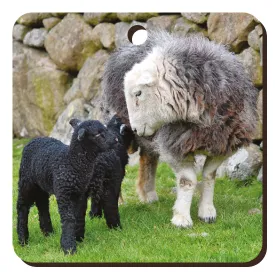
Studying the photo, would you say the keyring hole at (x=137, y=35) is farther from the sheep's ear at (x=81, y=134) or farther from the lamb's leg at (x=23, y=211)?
the lamb's leg at (x=23, y=211)

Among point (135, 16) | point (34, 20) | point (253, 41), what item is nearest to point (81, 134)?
point (135, 16)

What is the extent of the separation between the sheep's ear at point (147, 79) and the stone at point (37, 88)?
1.84m

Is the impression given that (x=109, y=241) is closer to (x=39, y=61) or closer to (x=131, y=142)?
(x=131, y=142)

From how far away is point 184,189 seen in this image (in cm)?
601

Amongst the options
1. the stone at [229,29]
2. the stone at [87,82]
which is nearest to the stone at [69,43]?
the stone at [87,82]

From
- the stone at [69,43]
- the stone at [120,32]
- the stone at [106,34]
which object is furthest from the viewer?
the stone at [106,34]

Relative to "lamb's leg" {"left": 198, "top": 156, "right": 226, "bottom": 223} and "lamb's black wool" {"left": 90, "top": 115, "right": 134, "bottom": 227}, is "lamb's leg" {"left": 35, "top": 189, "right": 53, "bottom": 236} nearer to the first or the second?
"lamb's black wool" {"left": 90, "top": 115, "right": 134, "bottom": 227}

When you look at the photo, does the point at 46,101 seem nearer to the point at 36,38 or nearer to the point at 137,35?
the point at 36,38

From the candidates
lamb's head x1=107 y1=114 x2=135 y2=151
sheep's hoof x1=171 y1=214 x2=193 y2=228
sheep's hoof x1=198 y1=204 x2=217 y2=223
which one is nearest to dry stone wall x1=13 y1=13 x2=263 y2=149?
lamb's head x1=107 y1=114 x2=135 y2=151

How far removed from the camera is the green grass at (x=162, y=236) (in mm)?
5160

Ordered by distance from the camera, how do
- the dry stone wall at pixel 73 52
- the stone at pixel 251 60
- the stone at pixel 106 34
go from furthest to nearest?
1. the stone at pixel 106 34
2. the dry stone wall at pixel 73 52
3. the stone at pixel 251 60

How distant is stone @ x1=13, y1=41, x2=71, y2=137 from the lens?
7.24 m

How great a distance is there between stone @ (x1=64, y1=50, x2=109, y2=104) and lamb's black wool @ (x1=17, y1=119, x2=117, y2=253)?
2.58 meters

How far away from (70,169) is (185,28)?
121 inches
